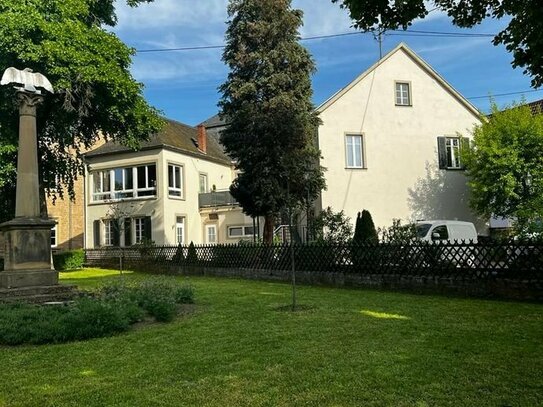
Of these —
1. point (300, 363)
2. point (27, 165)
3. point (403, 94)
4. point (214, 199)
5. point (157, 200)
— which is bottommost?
point (300, 363)

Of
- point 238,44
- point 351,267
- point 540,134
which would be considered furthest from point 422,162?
point 351,267

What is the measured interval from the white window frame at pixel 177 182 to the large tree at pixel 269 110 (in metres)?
10.8

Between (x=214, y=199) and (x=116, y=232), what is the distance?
6719 mm

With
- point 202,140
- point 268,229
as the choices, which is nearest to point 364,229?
point 268,229

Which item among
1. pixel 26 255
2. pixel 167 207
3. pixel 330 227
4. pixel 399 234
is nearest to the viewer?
pixel 26 255

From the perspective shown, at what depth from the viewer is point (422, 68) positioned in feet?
82.7

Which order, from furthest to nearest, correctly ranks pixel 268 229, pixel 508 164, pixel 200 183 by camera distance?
1. pixel 200 183
2. pixel 268 229
3. pixel 508 164

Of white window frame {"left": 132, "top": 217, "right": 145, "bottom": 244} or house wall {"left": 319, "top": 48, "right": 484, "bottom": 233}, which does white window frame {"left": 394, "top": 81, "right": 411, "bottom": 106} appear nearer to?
house wall {"left": 319, "top": 48, "right": 484, "bottom": 233}

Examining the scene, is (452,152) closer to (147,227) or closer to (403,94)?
(403,94)

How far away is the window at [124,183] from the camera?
3200 cm

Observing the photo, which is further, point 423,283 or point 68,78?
point 68,78

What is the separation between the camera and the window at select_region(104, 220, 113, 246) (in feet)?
107

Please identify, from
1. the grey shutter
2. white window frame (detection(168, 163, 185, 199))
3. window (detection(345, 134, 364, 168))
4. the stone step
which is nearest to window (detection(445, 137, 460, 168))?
window (detection(345, 134, 364, 168))

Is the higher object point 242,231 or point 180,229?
point 180,229
